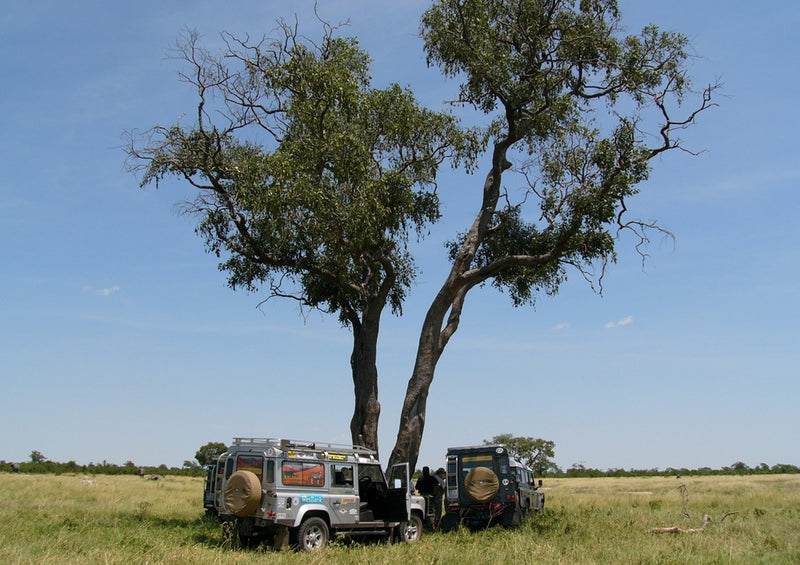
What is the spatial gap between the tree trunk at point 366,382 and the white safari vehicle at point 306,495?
557cm

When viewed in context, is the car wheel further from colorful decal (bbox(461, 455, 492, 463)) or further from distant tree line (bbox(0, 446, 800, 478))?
distant tree line (bbox(0, 446, 800, 478))

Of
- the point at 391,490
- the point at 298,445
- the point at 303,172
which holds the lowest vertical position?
the point at 391,490

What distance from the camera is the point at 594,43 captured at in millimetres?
21984

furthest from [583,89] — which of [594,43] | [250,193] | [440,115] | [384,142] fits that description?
[250,193]

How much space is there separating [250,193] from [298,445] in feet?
28.2

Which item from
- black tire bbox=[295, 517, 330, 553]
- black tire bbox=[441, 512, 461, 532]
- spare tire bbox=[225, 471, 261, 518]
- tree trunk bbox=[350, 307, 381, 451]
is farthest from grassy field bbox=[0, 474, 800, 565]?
tree trunk bbox=[350, 307, 381, 451]

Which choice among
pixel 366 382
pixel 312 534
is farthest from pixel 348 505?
pixel 366 382

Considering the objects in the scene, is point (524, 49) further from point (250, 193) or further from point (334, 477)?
point (334, 477)

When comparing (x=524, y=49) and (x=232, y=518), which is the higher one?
(x=524, y=49)

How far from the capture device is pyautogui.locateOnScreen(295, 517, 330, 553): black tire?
1352cm

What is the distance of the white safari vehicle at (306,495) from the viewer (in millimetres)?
13352

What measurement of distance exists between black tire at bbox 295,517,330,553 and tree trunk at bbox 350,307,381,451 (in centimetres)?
739

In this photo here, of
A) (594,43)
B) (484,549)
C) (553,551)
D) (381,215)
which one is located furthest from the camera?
(594,43)

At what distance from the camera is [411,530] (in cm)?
1638
